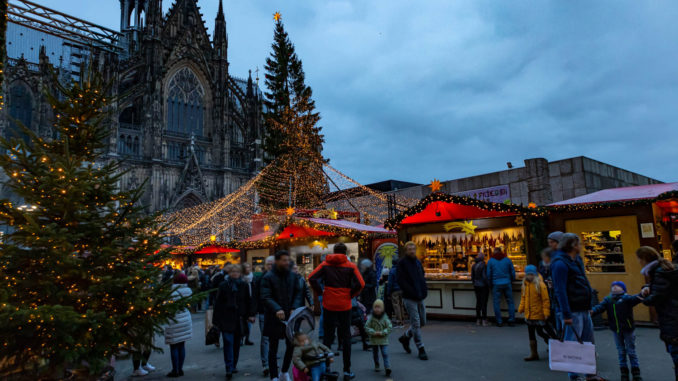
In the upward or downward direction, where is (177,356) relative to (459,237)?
downward

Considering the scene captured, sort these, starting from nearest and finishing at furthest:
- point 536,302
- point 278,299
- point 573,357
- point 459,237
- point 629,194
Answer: point 573,357
point 278,299
point 536,302
point 629,194
point 459,237

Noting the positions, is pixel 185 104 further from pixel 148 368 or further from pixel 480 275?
pixel 148 368

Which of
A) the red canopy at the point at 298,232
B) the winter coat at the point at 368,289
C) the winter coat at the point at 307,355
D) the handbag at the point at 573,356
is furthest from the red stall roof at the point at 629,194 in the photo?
the winter coat at the point at 307,355

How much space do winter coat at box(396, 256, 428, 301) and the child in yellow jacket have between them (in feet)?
5.01

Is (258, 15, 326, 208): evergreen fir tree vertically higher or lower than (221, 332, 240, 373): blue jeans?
higher

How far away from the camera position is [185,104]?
131ft

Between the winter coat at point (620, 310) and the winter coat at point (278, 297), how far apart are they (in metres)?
3.87

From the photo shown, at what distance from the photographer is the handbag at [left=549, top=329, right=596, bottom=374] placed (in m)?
4.43

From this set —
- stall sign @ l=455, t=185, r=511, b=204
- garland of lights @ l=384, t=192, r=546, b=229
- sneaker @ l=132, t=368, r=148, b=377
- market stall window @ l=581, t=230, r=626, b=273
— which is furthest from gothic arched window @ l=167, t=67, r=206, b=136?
market stall window @ l=581, t=230, r=626, b=273

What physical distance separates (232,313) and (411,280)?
2943 mm

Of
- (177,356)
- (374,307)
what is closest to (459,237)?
(374,307)

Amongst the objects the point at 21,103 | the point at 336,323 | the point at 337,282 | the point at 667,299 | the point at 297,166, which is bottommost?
the point at 336,323

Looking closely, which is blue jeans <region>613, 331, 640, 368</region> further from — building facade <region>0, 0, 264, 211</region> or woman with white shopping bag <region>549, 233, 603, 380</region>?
building facade <region>0, 0, 264, 211</region>

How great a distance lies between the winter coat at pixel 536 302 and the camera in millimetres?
6184
